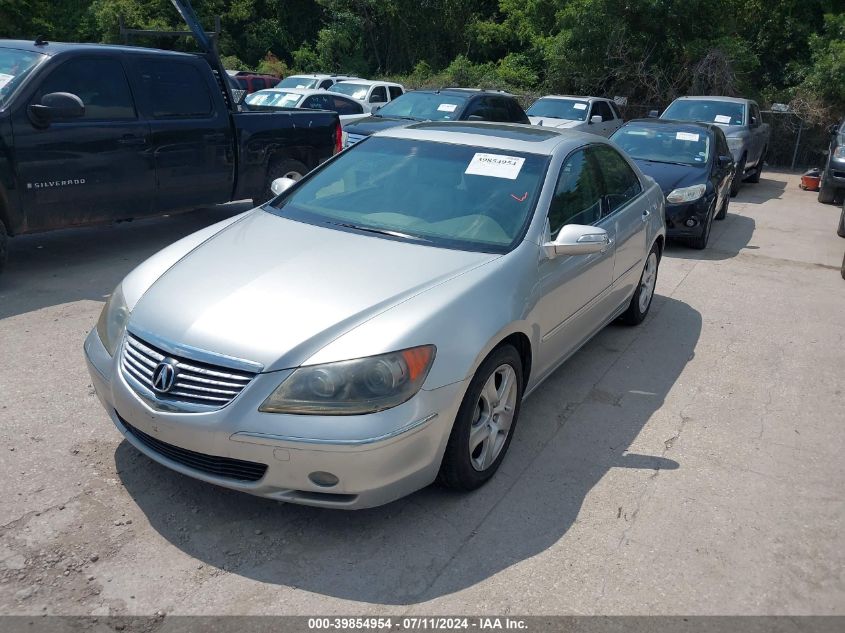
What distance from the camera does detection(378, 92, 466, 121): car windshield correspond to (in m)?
13.1

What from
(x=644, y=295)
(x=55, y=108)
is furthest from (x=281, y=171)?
(x=644, y=295)

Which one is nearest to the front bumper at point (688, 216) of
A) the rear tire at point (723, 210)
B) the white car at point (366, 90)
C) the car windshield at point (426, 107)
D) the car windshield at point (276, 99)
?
the rear tire at point (723, 210)

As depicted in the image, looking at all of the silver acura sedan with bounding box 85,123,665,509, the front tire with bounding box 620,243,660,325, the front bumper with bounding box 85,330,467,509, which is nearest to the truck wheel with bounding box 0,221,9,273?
the silver acura sedan with bounding box 85,123,665,509

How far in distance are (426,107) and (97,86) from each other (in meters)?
6.99

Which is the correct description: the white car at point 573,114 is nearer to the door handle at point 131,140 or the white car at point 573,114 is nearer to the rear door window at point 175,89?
the rear door window at point 175,89

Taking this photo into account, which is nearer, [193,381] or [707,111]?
[193,381]

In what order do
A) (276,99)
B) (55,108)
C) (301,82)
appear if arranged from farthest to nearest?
1. (301,82)
2. (276,99)
3. (55,108)

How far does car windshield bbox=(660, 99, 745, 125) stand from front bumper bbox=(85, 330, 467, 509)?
42.6ft

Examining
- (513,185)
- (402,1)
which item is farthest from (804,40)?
(513,185)

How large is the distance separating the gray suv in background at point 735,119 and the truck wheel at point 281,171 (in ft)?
26.3

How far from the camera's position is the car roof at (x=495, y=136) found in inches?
192

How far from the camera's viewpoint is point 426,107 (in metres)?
13.3

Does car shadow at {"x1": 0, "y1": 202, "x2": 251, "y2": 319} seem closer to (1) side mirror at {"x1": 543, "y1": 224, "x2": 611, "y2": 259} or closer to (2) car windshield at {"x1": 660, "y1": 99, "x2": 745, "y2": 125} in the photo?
(1) side mirror at {"x1": 543, "y1": 224, "x2": 611, "y2": 259}

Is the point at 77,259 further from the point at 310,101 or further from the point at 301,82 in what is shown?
the point at 301,82
